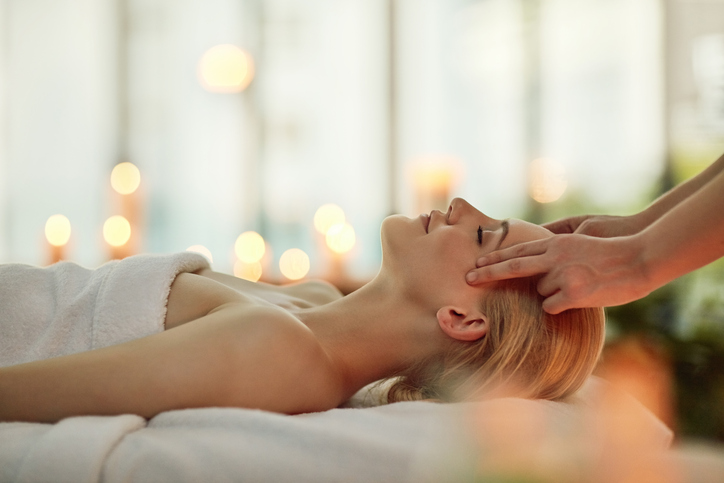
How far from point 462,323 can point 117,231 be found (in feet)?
6.95

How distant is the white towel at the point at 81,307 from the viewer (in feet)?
3.30

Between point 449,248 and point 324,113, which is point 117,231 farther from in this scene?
point 449,248

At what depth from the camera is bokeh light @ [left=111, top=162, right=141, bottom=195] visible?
10.7ft

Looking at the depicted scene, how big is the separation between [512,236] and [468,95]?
288 centimetres

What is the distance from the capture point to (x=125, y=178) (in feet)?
11.0

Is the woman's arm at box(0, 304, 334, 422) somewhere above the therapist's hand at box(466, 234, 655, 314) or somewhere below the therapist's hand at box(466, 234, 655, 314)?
below

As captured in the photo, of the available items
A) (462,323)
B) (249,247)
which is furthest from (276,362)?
(249,247)

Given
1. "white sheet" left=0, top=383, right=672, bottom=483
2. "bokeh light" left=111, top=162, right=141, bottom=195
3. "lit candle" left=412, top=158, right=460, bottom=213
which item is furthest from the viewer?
"bokeh light" left=111, top=162, right=141, bottom=195

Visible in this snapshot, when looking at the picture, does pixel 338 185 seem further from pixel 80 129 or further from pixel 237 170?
pixel 80 129

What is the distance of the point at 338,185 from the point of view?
3809mm

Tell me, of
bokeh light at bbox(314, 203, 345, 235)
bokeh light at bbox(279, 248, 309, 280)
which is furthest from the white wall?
bokeh light at bbox(314, 203, 345, 235)

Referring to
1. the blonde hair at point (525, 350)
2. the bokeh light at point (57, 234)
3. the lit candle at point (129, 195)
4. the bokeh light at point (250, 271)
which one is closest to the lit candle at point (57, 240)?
the bokeh light at point (57, 234)

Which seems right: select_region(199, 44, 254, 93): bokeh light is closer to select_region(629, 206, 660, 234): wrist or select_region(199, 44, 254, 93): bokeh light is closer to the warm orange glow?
the warm orange glow

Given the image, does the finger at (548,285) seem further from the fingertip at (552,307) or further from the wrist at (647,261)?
the wrist at (647,261)
